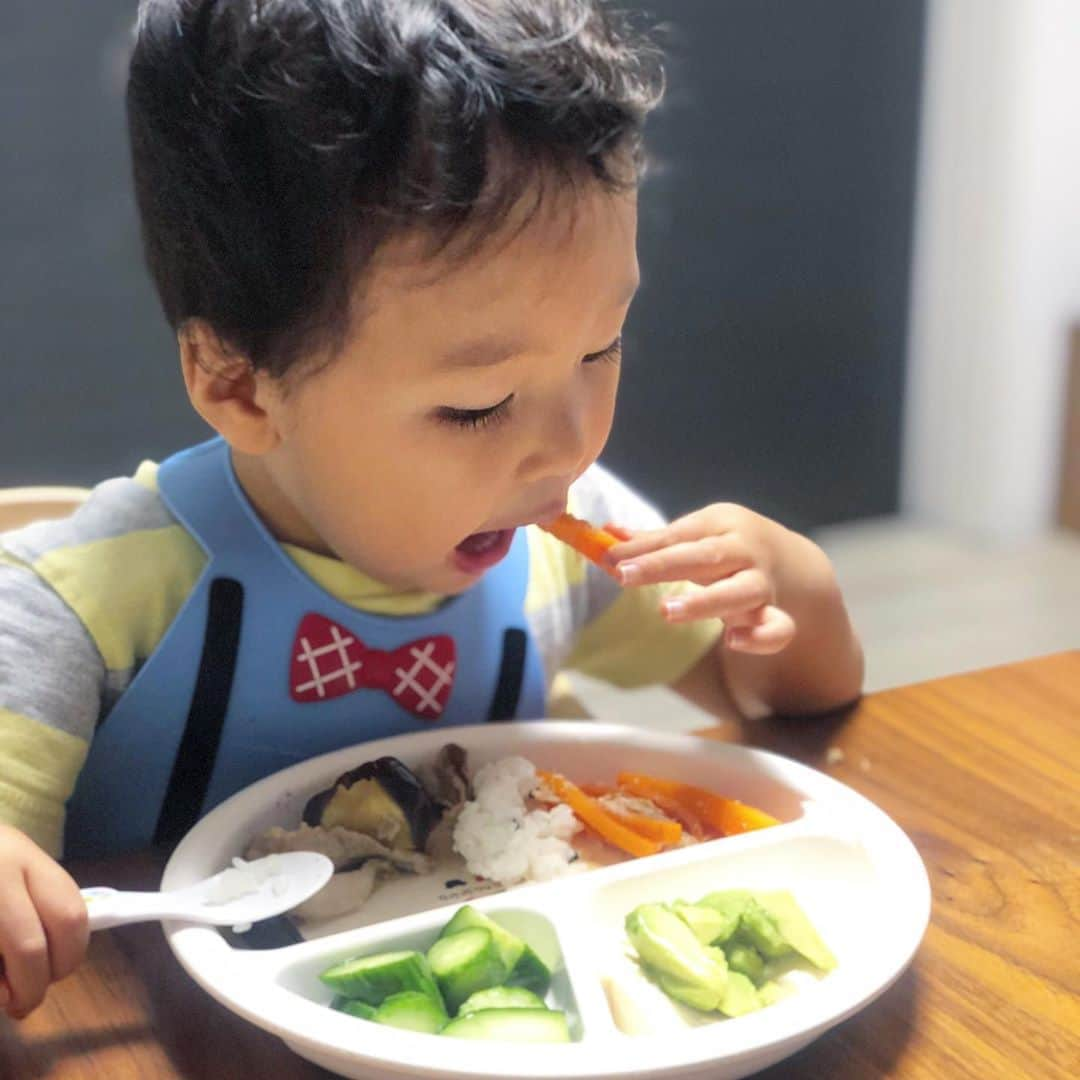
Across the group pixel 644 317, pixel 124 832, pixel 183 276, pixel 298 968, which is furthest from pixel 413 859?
pixel 644 317

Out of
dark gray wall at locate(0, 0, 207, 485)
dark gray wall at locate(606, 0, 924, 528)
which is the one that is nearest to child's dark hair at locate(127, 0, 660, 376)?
dark gray wall at locate(0, 0, 207, 485)

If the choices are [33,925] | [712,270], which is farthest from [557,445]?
[712,270]

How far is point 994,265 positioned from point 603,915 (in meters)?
2.42

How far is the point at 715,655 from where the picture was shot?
1103 millimetres

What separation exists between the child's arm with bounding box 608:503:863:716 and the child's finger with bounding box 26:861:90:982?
37 cm

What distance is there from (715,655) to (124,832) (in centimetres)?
46

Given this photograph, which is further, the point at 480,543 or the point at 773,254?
the point at 773,254

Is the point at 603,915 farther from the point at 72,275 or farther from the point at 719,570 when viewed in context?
the point at 72,275

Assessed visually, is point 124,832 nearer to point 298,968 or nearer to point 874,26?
point 298,968

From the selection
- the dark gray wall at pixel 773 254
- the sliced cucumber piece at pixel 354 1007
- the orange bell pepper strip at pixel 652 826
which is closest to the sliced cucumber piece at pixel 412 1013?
the sliced cucumber piece at pixel 354 1007

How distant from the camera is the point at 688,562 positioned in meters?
0.90

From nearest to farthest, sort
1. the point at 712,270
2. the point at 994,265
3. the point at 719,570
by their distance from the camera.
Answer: the point at 719,570, the point at 712,270, the point at 994,265

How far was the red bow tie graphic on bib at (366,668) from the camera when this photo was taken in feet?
3.04

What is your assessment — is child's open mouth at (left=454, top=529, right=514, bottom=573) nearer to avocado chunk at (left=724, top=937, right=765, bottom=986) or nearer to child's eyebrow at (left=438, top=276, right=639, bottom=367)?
child's eyebrow at (left=438, top=276, right=639, bottom=367)
